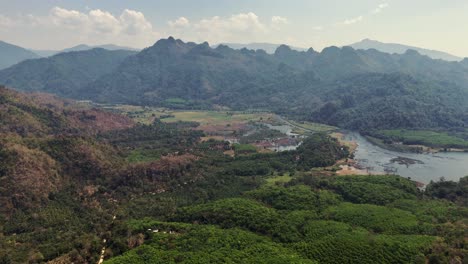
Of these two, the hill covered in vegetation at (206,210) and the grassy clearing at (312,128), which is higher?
the hill covered in vegetation at (206,210)

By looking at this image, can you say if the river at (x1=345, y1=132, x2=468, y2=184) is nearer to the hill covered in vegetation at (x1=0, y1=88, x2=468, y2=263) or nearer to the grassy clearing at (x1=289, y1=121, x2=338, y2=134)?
the hill covered in vegetation at (x1=0, y1=88, x2=468, y2=263)

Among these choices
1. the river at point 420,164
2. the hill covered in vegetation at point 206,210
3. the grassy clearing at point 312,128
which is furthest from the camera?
the grassy clearing at point 312,128

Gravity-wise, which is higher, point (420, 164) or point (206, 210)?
point (206, 210)

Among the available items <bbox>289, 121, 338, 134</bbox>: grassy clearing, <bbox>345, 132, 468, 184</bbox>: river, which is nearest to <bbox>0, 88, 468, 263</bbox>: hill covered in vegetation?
<bbox>345, 132, 468, 184</bbox>: river

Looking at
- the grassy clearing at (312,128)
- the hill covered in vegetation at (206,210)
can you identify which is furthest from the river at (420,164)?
the grassy clearing at (312,128)

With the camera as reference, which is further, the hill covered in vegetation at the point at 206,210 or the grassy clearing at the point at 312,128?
the grassy clearing at the point at 312,128

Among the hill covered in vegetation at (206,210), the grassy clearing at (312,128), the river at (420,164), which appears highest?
the hill covered in vegetation at (206,210)

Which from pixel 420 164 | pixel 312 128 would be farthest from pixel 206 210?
pixel 312 128

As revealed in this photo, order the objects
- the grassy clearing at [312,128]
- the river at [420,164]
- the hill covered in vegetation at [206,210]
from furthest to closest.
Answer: the grassy clearing at [312,128], the river at [420,164], the hill covered in vegetation at [206,210]

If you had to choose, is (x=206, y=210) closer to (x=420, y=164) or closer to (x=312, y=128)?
(x=420, y=164)

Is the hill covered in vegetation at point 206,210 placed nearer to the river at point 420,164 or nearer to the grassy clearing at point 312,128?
the river at point 420,164
